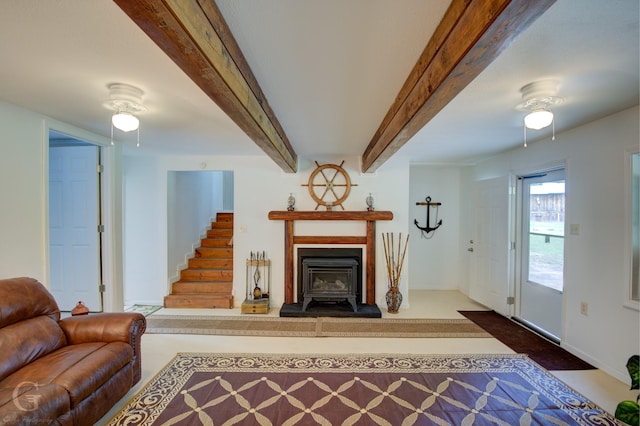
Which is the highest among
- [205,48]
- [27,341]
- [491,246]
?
[205,48]

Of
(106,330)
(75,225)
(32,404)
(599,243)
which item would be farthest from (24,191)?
(599,243)

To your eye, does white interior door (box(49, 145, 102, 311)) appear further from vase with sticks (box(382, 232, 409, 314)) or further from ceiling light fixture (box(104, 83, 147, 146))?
vase with sticks (box(382, 232, 409, 314))

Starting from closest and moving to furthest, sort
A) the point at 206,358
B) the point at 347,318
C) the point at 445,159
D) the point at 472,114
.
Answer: the point at 472,114 < the point at 206,358 < the point at 347,318 < the point at 445,159

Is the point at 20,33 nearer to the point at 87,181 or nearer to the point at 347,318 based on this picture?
the point at 87,181

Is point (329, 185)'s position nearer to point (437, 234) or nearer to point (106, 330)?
point (437, 234)

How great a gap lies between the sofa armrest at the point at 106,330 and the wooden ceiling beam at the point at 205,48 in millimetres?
1804

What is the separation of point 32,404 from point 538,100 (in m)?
3.52

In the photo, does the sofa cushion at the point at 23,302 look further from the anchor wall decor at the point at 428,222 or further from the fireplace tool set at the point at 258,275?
the anchor wall decor at the point at 428,222

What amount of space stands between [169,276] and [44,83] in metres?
3.16

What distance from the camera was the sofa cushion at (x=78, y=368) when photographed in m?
1.67

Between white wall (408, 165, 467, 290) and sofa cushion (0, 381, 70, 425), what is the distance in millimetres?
4942

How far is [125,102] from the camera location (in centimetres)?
206

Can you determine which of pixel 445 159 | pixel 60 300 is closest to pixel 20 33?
pixel 60 300

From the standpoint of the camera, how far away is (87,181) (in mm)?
3479
